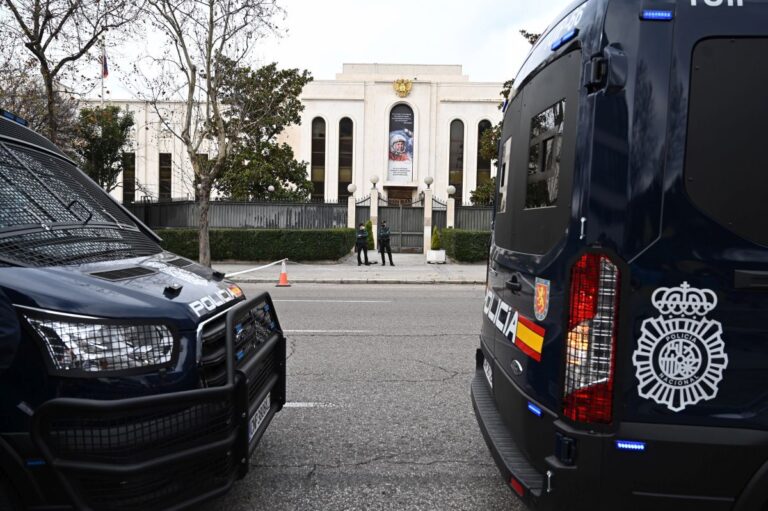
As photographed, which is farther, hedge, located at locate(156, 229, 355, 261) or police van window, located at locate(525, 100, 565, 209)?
hedge, located at locate(156, 229, 355, 261)

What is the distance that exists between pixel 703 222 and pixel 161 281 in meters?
2.50

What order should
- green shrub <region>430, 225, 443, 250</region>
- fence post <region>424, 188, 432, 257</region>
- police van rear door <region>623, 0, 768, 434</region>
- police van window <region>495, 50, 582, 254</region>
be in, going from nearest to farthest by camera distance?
police van rear door <region>623, 0, 768, 434</region>
police van window <region>495, 50, 582, 254</region>
green shrub <region>430, 225, 443, 250</region>
fence post <region>424, 188, 432, 257</region>

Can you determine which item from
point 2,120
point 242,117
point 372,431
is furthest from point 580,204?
point 242,117

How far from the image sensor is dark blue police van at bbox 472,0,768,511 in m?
2.10

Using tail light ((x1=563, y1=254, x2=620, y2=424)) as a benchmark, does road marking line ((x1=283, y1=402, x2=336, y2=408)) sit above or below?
below

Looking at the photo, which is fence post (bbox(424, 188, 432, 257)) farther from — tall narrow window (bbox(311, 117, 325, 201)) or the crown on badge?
tall narrow window (bbox(311, 117, 325, 201))

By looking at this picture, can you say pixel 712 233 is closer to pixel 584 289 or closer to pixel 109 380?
pixel 584 289

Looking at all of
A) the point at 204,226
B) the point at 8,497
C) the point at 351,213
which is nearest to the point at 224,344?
the point at 8,497

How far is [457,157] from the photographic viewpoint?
48.3 m

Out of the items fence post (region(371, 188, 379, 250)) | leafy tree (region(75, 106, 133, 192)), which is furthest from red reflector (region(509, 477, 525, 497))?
leafy tree (region(75, 106, 133, 192))

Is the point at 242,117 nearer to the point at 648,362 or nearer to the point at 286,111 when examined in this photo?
the point at 286,111

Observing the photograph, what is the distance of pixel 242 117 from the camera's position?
776 inches

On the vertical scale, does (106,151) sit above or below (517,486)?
above

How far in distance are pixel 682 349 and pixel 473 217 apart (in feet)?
79.3
